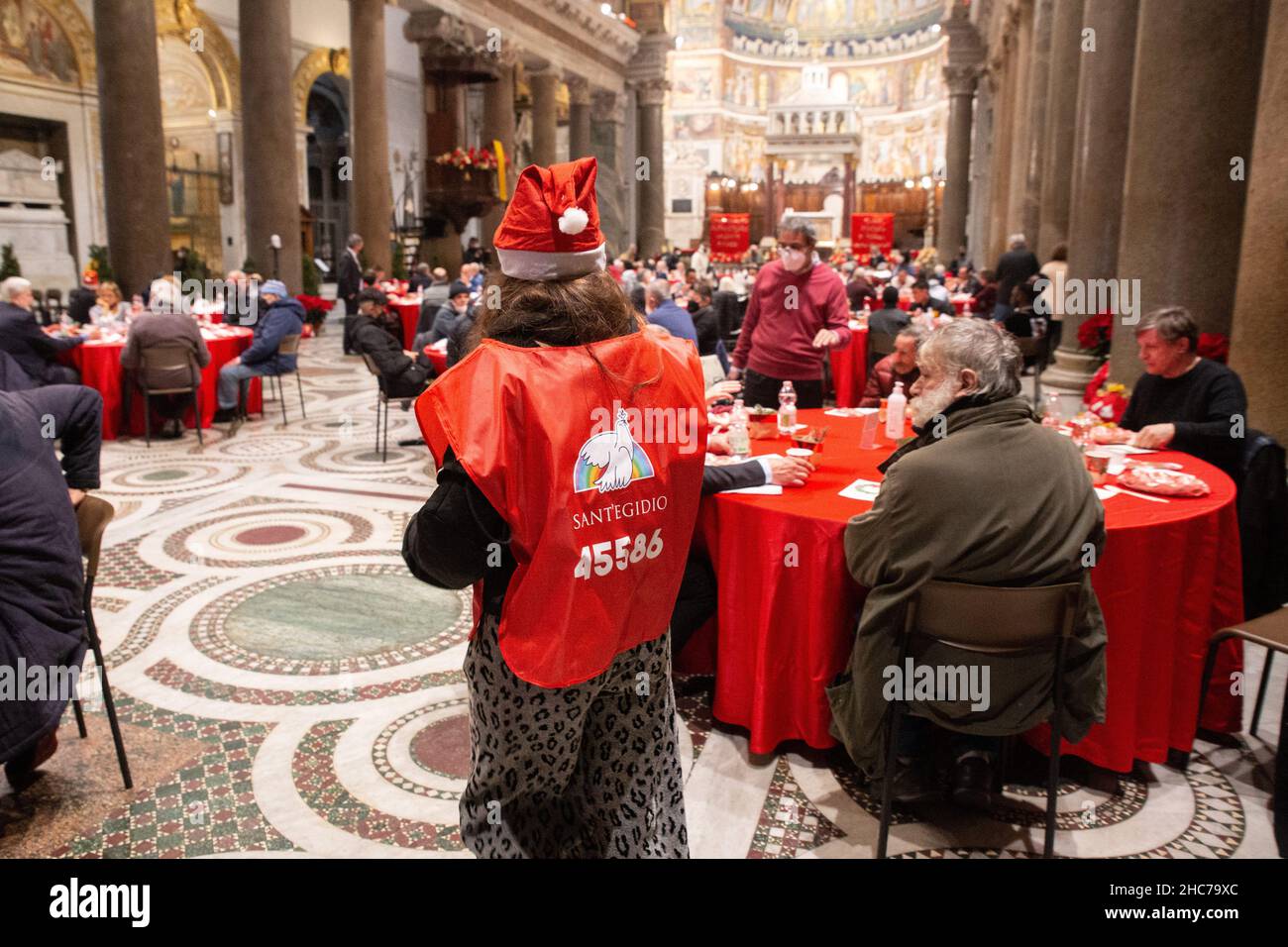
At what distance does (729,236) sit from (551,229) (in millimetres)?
23197

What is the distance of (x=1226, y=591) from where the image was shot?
3213 millimetres

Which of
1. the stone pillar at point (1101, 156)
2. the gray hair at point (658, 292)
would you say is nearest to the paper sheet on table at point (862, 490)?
the gray hair at point (658, 292)

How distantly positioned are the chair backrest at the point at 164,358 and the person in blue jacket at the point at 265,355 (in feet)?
2.67

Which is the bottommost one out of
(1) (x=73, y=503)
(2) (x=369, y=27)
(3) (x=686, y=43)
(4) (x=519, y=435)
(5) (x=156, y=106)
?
(1) (x=73, y=503)

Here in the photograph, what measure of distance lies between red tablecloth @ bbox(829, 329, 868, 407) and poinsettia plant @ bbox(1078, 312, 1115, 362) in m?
2.18

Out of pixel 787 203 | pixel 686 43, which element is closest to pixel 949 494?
pixel 787 203

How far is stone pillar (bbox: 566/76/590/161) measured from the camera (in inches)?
992

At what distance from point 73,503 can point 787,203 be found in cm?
3369

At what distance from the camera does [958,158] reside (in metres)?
21.9

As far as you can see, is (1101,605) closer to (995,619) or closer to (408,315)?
(995,619)

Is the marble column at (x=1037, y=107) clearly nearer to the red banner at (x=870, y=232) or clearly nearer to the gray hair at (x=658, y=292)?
the gray hair at (x=658, y=292)

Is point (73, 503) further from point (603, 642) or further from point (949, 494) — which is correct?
point (949, 494)

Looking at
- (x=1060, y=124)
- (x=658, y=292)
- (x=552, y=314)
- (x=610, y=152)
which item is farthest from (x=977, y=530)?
(x=610, y=152)

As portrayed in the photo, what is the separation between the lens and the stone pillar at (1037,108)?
40.1ft
